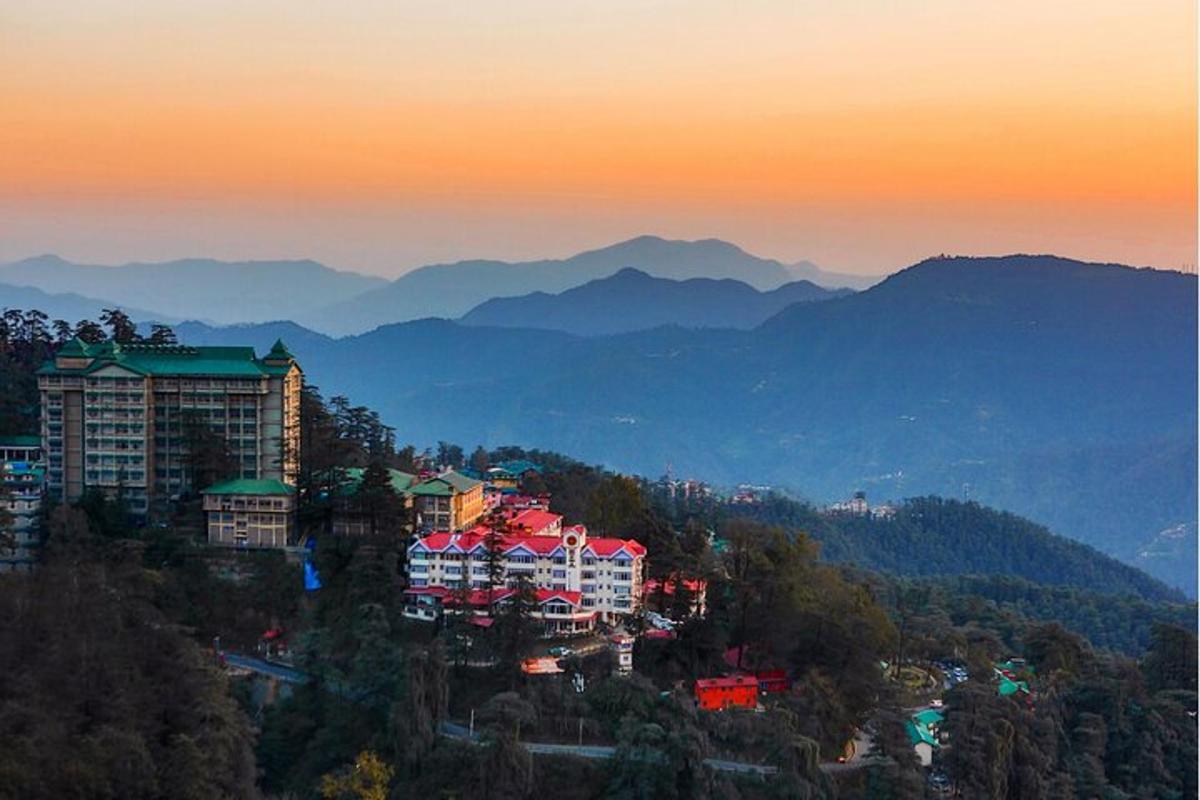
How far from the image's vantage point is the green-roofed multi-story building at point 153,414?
61.5 ft

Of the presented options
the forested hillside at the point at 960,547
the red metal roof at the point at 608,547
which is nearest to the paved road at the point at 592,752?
the red metal roof at the point at 608,547

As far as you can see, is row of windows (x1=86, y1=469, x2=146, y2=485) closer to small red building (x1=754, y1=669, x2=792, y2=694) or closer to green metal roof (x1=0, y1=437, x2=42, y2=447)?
green metal roof (x1=0, y1=437, x2=42, y2=447)

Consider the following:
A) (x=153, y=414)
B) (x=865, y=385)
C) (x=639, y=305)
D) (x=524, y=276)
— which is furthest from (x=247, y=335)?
(x=524, y=276)

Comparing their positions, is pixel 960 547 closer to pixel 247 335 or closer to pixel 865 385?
pixel 247 335

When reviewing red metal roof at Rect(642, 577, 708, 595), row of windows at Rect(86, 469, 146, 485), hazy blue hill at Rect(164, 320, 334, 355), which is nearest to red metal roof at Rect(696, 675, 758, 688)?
red metal roof at Rect(642, 577, 708, 595)

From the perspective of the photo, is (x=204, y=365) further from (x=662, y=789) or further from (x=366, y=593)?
(x=662, y=789)

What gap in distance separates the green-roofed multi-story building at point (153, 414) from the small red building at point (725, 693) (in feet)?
22.7

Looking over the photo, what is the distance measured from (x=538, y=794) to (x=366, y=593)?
13.0 ft

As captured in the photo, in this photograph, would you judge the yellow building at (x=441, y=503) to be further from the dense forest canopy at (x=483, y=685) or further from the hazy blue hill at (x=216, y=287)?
the hazy blue hill at (x=216, y=287)

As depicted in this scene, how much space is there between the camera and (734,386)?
100 meters

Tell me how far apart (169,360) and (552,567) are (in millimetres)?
6549

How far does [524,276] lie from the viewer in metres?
151

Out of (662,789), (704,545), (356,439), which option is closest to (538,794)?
(662,789)

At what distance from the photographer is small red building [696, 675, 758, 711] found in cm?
1566
